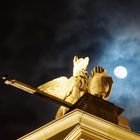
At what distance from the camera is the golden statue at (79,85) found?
17078 mm

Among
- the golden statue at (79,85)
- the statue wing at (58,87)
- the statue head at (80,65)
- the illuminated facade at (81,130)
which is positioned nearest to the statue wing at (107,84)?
the golden statue at (79,85)

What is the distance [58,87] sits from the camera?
18.5 m

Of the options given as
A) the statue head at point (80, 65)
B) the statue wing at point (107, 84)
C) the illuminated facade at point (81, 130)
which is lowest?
the illuminated facade at point (81, 130)

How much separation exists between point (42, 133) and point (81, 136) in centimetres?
175

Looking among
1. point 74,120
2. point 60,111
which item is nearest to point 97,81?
point 60,111

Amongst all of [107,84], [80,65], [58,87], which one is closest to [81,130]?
[107,84]

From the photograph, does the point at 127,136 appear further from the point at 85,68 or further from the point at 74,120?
the point at 85,68

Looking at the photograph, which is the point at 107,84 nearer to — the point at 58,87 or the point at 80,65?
the point at 80,65

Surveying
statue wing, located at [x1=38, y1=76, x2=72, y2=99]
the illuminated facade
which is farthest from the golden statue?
the illuminated facade

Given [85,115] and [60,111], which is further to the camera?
[60,111]

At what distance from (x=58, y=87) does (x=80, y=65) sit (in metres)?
1.29

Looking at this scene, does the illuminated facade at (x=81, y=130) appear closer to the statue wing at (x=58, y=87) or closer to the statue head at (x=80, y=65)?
the statue wing at (x=58, y=87)

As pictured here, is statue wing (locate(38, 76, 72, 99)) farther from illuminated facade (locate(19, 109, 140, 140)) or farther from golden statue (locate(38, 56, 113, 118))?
illuminated facade (locate(19, 109, 140, 140))

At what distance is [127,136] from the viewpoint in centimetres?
1427
